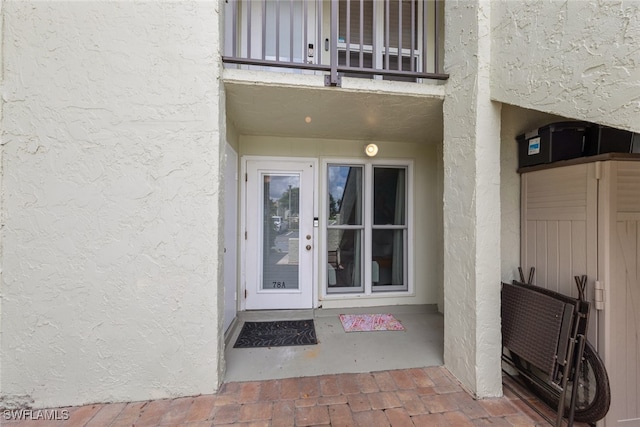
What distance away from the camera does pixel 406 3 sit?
353 cm

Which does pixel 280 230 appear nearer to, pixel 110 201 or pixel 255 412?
pixel 110 201

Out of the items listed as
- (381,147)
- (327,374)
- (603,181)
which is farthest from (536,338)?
(381,147)

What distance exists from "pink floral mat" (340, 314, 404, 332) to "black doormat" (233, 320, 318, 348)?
441mm

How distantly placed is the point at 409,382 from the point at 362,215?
7.02ft

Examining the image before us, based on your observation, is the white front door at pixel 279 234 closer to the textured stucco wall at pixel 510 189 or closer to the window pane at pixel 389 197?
the window pane at pixel 389 197

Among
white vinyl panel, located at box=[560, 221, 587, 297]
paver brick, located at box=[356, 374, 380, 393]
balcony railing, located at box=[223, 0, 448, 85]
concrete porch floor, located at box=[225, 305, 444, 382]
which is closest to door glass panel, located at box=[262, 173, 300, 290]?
concrete porch floor, located at box=[225, 305, 444, 382]

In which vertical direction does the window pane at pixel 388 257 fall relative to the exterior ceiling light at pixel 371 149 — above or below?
below

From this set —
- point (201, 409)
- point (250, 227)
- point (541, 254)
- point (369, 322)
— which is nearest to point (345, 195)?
point (250, 227)

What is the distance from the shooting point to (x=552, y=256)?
2098mm

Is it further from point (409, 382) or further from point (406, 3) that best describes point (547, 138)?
point (406, 3)

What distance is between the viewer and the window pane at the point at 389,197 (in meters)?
3.85

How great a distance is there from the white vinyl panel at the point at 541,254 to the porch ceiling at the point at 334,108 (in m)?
1.40

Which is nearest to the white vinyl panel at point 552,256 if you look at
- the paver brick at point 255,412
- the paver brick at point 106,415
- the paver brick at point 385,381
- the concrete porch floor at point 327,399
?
the concrete porch floor at point 327,399

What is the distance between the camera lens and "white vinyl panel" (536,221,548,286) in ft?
7.09
